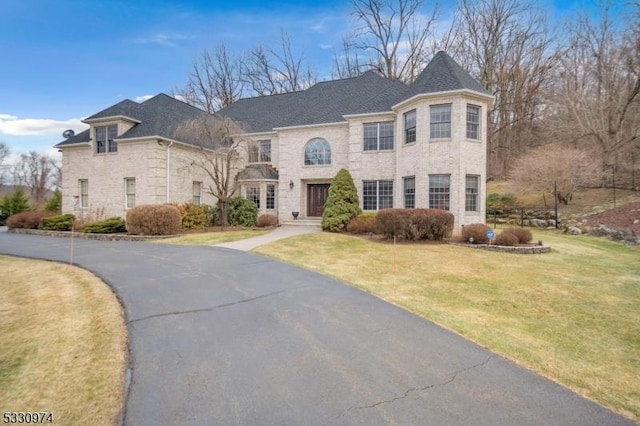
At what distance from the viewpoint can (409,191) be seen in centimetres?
1590

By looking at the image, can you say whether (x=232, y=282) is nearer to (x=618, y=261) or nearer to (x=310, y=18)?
(x=618, y=261)

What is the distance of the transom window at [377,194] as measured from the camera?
56.9 ft

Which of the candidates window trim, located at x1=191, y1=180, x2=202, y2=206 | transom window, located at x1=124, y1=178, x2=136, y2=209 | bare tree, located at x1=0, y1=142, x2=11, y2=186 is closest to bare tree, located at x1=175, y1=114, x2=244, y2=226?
window trim, located at x1=191, y1=180, x2=202, y2=206

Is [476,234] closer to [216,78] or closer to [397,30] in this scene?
[397,30]

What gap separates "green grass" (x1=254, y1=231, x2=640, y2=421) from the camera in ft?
12.6

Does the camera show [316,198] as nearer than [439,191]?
No

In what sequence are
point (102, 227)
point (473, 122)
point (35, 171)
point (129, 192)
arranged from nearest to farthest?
point (473, 122)
point (102, 227)
point (129, 192)
point (35, 171)

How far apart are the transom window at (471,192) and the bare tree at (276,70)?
2525 cm

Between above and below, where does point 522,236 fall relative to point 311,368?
above

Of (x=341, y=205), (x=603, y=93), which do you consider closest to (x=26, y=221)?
(x=341, y=205)

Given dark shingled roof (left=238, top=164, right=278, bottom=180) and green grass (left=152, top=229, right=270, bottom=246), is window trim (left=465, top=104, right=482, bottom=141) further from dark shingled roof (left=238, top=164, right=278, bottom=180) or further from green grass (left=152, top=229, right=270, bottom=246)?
dark shingled roof (left=238, top=164, right=278, bottom=180)

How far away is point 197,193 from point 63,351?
17480 millimetres

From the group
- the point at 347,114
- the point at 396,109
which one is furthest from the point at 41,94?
the point at 396,109

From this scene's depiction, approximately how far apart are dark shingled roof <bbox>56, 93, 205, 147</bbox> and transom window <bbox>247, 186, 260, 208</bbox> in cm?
548
